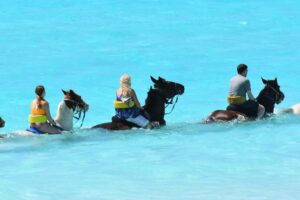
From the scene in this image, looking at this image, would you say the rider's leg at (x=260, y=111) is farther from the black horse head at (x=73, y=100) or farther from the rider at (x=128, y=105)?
the black horse head at (x=73, y=100)

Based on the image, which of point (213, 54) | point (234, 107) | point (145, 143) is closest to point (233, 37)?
point (213, 54)

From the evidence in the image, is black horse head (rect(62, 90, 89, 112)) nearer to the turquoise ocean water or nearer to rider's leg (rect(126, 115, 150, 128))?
the turquoise ocean water

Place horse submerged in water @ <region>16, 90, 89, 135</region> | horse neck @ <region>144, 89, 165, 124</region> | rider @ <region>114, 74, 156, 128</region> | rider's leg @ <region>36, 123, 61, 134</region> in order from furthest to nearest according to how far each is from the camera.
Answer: horse neck @ <region>144, 89, 165, 124</region> → rider @ <region>114, 74, 156, 128</region> → horse submerged in water @ <region>16, 90, 89, 135</region> → rider's leg @ <region>36, 123, 61, 134</region>

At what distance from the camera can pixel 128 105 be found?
19.0 metres

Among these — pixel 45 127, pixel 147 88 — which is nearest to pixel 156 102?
pixel 45 127

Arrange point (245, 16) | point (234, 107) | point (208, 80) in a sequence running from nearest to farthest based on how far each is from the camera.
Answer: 1. point (234, 107)
2. point (208, 80)
3. point (245, 16)

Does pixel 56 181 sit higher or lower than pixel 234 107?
lower

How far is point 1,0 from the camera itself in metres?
42.4

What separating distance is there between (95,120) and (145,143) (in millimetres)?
6335

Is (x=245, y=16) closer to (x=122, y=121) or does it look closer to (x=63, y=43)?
(x=63, y=43)

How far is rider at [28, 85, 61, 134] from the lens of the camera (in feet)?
60.2

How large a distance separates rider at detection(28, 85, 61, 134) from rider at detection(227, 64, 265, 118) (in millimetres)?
4006

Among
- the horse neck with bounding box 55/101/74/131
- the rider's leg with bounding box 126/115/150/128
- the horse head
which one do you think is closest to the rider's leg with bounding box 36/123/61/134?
the horse neck with bounding box 55/101/74/131

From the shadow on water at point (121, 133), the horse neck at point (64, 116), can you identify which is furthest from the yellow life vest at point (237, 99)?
the horse neck at point (64, 116)
